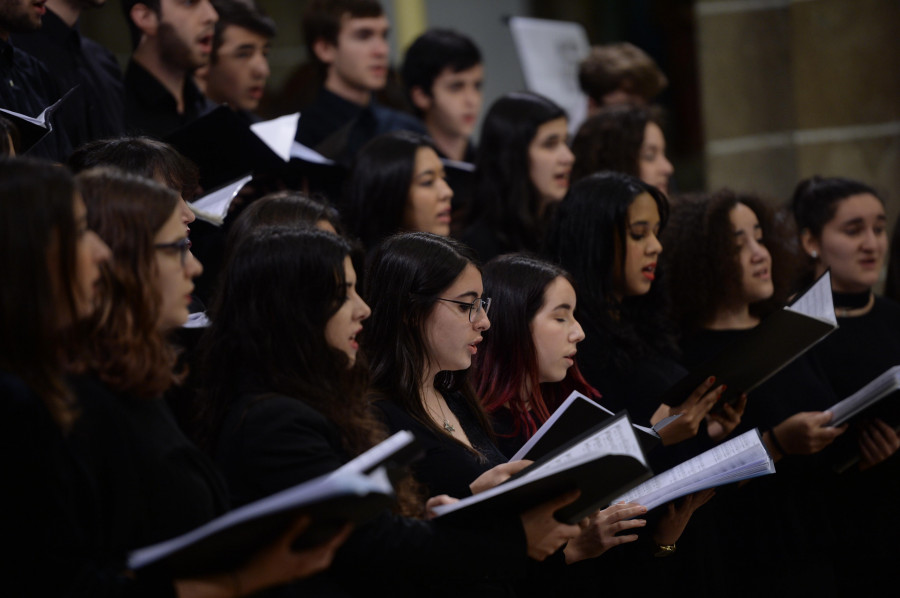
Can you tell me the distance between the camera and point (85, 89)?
3.36m

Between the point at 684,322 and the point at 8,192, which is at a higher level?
the point at 8,192

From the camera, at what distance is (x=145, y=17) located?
3.80 meters

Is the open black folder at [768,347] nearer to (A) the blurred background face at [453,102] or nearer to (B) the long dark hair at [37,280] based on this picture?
(B) the long dark hair at [37,280]

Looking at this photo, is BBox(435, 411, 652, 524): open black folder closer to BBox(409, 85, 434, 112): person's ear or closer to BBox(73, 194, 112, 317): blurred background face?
BBox(73, 194, 112, 317): blurred background face

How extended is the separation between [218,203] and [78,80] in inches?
34.5

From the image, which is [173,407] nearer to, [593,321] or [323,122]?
[593,321]

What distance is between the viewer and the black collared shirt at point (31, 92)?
9.29ft

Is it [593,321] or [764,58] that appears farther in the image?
[764,58]

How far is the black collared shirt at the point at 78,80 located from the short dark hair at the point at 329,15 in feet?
4.79

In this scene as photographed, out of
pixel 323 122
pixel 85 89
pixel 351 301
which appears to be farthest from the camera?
pixel 323 122

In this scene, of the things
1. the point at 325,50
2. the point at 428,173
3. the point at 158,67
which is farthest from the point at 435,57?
the point at 158,67

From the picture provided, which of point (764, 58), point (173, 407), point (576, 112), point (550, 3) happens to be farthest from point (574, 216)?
point (550, 3)

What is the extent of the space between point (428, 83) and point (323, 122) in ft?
1.94

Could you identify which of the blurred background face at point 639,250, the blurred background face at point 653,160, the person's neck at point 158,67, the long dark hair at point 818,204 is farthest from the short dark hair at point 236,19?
the long dark hair at point 818,204
